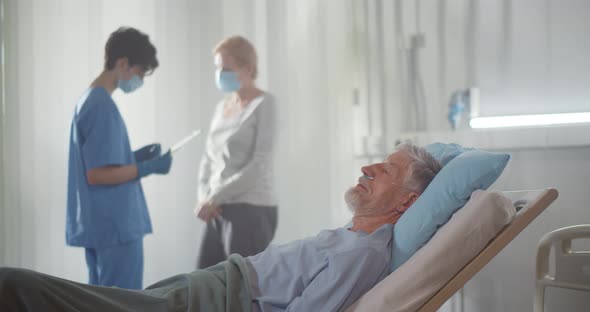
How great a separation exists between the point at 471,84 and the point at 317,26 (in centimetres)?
74

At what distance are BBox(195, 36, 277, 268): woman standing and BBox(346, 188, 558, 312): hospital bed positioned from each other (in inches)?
50.2

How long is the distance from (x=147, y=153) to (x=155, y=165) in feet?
0.54

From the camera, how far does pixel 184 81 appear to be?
3.21 m

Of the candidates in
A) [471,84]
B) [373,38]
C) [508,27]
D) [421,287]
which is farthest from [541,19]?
[421,287]

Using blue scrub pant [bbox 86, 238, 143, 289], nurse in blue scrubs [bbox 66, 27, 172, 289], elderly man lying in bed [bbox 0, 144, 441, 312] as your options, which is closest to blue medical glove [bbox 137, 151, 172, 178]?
nurse in blue scrubs [bbox 66, 27, 172, 289]

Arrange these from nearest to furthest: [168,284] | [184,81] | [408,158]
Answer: [168,284], [408,158], [184,81]

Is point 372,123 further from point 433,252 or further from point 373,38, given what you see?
point 433,252

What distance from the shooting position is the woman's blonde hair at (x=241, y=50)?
2.93 metres

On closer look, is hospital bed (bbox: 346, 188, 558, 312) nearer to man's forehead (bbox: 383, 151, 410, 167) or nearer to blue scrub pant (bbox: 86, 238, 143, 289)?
man's forehead (bbox: 383, 151, 410, 167)

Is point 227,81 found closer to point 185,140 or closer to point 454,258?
point 185,140

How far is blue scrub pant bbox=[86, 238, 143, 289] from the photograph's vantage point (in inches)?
103

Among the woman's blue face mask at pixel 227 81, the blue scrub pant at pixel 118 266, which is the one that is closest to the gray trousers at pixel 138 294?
the blue scrub pant at pixel 118 266

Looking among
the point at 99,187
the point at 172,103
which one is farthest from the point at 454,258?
the point at 172,103

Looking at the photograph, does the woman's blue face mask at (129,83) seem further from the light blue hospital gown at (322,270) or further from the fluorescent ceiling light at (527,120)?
the fluorescent ceiling light at (527,120)
